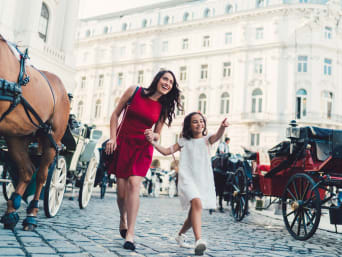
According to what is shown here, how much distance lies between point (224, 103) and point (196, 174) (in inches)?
1211

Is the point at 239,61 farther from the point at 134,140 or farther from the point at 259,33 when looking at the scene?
the point at 134,140

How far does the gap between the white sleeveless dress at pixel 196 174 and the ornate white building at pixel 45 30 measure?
42.6 feet

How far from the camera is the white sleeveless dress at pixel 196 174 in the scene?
396 cm

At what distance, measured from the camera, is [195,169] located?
4.05 meters

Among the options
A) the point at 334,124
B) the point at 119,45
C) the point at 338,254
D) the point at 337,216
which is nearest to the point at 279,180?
the point at 337,216

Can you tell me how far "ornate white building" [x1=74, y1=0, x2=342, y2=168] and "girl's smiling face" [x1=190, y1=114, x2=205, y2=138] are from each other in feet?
84.1

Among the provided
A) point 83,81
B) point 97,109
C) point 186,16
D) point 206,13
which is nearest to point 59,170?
point 206,13

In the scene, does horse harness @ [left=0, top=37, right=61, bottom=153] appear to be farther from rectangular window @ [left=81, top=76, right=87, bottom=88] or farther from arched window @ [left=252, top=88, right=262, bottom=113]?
rectangular window @ [left=81, top=76, right=87, bottom=88]

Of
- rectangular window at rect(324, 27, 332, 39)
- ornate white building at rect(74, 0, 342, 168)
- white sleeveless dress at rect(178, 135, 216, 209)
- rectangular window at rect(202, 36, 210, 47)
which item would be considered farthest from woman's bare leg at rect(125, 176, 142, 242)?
rectangular window at rect(202, 36, 210, 47)

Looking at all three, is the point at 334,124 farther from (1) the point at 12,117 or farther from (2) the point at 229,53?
(1) the point at 12,117

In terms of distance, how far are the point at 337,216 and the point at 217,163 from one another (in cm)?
542

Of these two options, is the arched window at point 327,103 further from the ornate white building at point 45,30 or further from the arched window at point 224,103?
the ornate white building at point 45,30

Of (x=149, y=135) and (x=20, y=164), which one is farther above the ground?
(x=149, y=135)

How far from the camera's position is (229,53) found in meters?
34.4
